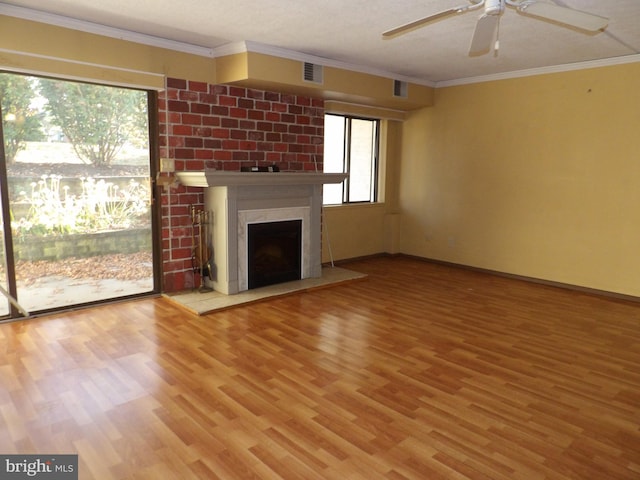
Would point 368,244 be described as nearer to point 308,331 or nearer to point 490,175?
point 490,175

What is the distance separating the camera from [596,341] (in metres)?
3.62

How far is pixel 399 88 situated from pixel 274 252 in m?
2.60

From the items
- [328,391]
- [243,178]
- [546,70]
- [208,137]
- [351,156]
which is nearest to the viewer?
[328,391]

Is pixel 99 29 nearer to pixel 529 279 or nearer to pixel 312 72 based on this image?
pixel 312 72

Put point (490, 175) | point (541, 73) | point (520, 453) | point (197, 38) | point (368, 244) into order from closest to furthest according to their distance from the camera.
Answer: point (520, 453)
point (197, 38)
point (541, 73)
point (490, 175)
point (368, 244)

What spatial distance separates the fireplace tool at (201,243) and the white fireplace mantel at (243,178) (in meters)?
0.36

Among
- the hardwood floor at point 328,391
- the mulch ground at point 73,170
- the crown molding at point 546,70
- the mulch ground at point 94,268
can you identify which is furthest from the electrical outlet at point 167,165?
the crown molding at point 546,70

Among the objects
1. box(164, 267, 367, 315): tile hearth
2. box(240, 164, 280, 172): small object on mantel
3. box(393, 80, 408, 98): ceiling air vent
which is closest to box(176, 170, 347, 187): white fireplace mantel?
box(240, 164, 280, 172): small object on mantel

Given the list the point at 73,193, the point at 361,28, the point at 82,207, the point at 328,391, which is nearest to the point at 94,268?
the point at 82,207

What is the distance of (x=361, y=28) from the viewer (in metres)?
3.81

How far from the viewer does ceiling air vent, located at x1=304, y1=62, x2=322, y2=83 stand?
15.5ft

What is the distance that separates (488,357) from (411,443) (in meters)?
1.29

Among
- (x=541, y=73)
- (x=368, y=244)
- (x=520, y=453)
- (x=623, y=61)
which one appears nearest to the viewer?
(x=520, y=453)

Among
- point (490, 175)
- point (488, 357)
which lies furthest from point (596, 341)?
point (490, 175)
